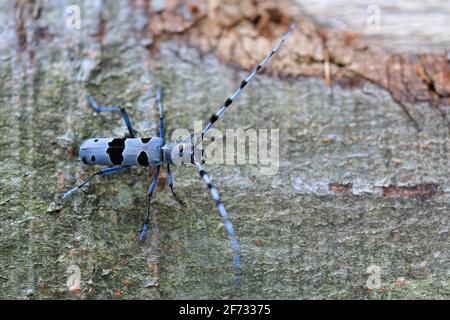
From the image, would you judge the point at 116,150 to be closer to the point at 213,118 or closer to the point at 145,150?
the point at 145,150

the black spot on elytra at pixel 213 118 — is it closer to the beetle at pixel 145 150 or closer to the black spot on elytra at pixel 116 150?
the beetle at pixel 145 150

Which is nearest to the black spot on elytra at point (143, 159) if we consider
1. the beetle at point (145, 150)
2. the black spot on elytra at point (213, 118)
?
the beetle at point (145, 150)

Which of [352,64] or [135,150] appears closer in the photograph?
[135,150]

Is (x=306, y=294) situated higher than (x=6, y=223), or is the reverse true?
(x=6, y=223)

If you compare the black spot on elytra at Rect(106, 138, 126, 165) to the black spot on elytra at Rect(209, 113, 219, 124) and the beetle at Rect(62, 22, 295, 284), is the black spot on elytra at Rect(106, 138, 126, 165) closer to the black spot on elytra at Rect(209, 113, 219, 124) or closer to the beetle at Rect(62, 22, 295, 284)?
A: the beetle at Rect(62, 22, 295, 284)

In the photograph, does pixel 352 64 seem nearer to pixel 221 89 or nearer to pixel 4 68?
pixel 221 89

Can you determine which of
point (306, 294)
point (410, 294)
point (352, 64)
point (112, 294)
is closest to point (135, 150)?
point (112, 294)
